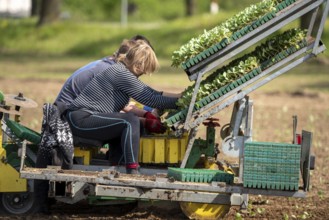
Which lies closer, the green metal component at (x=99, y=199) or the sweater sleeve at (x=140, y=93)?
the green metal component at (x=99, y=199)

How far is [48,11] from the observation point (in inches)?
1807

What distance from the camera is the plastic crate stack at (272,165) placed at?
29.7 feet

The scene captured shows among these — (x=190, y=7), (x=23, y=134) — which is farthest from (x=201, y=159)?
(x=190, y=7)

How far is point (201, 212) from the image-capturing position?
9.62 metres

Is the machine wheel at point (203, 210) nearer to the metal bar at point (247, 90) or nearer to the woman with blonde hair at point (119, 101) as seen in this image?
the woman with blonde hair at point (119, 101)

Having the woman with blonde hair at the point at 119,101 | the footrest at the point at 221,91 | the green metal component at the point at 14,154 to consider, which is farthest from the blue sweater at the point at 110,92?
the green metal component at the point at 14,154

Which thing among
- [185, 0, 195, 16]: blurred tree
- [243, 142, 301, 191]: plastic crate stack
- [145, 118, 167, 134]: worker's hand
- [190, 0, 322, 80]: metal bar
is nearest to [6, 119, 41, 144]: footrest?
[145, 118, 167, 134]: worker's hand

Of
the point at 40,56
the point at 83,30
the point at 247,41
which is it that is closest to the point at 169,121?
the point at 247,41

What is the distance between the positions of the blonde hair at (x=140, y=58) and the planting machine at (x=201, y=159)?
0.50 meters

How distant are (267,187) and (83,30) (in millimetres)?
36407

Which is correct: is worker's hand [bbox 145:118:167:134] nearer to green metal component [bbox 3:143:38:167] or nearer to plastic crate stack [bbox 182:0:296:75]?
plastic crate stack [bbox 182:0:296:75]

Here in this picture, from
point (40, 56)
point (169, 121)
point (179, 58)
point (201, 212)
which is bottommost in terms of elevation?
point (201, 212)

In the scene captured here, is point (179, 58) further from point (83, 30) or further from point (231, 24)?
point (83, 30)

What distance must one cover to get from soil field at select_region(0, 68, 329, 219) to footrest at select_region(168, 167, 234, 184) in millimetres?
524
